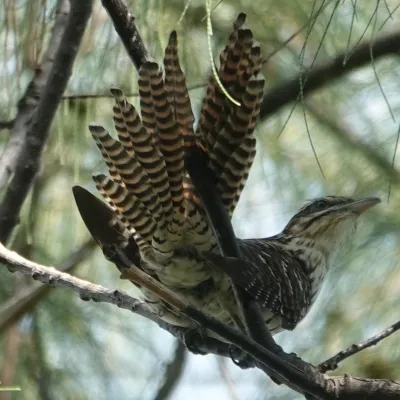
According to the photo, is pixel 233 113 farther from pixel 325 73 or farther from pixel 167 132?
pixel 325 73

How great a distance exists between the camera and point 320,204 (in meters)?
2.86

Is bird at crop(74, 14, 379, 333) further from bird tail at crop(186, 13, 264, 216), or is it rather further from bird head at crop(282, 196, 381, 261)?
bird head at crop(282, 196, 381, 261)

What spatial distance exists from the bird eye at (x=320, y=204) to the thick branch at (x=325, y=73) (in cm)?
44

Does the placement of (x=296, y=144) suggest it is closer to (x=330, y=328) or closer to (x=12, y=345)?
(x=330, y=328)

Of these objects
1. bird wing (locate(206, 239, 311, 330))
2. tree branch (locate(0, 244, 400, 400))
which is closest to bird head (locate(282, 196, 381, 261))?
bird wing (locate(206, 239, 311, 330))

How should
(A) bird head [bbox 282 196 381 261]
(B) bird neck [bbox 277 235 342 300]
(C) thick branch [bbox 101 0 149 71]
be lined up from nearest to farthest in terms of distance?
(C) thick branch [bbox 101 0 149 71]
(B) bird neck [bbox 277 235 342 300]
(A) bird head [bbox 282 196 381 261]

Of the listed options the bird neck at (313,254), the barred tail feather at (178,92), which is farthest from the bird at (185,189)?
the bird neck at (313,254)

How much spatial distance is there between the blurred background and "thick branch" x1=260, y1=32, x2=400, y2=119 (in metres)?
Result: 0.04

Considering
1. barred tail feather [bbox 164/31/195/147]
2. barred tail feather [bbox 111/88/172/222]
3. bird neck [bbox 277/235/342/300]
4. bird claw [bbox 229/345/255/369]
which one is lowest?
bird claw [bbox 229/345/255/369]

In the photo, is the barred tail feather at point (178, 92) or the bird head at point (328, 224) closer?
the barred tail feather at point (178, 92)

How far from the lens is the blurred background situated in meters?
2.54

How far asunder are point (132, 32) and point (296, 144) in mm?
1532

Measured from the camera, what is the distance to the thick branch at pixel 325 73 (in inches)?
95.9

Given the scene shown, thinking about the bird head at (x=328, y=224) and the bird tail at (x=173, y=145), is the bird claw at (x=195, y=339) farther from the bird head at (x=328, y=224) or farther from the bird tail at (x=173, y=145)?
the bird head at (x=328, y=224)
